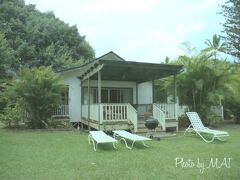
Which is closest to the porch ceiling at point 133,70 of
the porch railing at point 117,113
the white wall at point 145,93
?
the white wall at point 145,93

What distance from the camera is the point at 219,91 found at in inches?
693

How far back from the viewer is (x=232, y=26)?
97.0ft

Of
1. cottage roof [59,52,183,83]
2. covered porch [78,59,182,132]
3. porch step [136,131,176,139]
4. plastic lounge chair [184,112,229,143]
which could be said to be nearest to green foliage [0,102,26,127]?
covered porch [78,59,182,132]

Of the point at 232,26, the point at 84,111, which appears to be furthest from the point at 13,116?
the point at 232,26

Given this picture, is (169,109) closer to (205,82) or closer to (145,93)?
(205,82)

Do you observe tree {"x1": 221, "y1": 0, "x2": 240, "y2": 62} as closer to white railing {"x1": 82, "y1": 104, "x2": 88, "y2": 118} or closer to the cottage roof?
the cottage roof

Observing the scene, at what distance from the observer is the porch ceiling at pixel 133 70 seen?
47.3 ft

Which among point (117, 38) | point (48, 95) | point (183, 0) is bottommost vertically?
point (48, 95)

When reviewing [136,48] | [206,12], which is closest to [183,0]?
[206,12]

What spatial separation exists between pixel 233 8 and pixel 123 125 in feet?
64.9

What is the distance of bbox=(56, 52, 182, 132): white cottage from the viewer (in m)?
14.8

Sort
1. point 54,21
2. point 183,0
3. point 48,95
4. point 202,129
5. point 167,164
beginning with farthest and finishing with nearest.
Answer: point 54,21 < point 48,95 < point 202,129 < point 183,0 < point 167,164

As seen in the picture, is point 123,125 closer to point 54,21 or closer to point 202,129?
point 202,129

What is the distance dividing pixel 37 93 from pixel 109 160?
28.8ft
